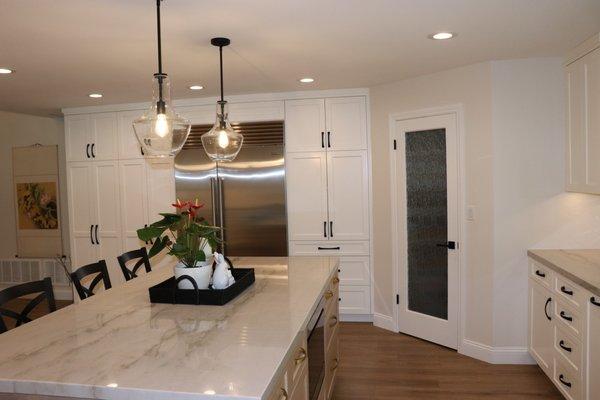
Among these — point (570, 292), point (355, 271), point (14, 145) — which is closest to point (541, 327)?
point (570, 292)

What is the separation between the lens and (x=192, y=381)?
1.44m

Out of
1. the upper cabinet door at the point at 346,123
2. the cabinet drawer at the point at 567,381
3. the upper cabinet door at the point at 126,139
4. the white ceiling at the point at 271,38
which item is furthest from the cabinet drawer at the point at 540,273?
the upper cabinet door at the point at 126,139

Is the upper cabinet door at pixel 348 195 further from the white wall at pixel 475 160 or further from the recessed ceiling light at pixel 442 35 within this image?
the recessed ceiling light at pixel 442 35

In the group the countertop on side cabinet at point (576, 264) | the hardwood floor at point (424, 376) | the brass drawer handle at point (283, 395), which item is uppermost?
the countertop on side cabinet at point (576, 264)

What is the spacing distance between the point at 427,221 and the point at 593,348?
182cm

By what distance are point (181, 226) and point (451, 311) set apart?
2634mm

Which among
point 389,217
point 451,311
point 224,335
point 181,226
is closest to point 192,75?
point 181,226

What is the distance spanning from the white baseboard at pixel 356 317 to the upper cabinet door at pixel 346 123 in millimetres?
1729

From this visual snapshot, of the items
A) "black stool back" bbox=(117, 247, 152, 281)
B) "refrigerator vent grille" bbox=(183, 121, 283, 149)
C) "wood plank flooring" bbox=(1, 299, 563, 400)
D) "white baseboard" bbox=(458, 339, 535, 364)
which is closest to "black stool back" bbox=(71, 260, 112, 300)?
"black stool back" bbox=(117, 247, 152, 281)

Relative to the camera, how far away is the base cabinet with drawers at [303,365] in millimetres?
1635

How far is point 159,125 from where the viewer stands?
211cm

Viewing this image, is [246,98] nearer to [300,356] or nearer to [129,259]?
[129,259]

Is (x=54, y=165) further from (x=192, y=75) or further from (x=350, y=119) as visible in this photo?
(x=350, y=119)

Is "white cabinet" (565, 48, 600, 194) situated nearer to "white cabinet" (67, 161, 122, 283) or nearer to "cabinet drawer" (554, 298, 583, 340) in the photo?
"cabinet drawer" (554, 298, 583, 340)
